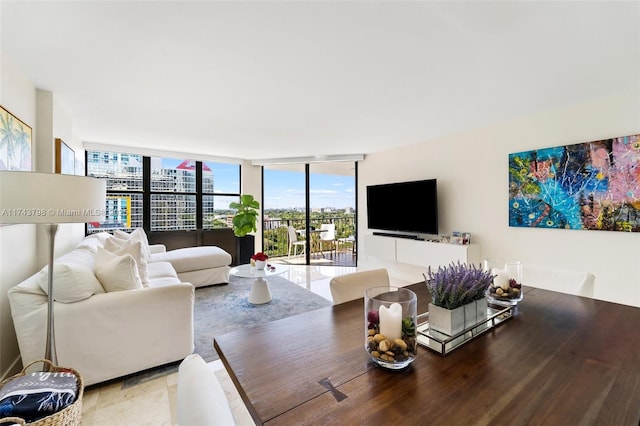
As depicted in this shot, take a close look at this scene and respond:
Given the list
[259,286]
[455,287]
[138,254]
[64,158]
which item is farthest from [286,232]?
[455,287]

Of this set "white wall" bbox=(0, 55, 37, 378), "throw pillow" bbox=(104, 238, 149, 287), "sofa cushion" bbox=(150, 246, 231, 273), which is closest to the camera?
"white wall" bbox=(0, 55, 37, 378)

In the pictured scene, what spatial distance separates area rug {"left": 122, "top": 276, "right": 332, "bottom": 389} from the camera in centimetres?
225

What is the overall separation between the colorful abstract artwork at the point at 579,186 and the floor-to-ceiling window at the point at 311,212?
2.86 metres

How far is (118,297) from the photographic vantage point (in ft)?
6.32

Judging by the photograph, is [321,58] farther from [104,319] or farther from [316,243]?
[316,243]

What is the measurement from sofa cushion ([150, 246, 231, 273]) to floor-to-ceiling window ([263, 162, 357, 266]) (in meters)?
1.92

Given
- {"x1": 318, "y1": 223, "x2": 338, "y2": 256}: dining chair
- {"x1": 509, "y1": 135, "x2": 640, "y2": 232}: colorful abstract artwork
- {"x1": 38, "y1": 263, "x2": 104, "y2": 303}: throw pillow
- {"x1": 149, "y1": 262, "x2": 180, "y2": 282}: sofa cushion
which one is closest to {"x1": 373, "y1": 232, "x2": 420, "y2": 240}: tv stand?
{"x1": 318, "y1": 223, "x2": 338, "y2": 256}: dining chair

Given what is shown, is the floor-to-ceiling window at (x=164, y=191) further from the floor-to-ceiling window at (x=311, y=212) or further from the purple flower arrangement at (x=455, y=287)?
the purple flower arrangement at (x=455, y=287)

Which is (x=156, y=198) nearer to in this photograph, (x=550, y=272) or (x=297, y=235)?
(x=297, y=235)

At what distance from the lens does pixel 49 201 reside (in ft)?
4.95

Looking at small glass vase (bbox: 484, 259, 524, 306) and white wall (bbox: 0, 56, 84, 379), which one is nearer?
small glass vase (bbox: 484, 259, 524, 306)

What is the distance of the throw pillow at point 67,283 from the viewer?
1.77 meters

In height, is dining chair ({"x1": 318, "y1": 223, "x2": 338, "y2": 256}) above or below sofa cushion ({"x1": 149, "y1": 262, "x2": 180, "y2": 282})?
above

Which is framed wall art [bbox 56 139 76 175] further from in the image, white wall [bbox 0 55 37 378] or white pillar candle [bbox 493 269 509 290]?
white pillar candle [bbox 493 269 509 290]
